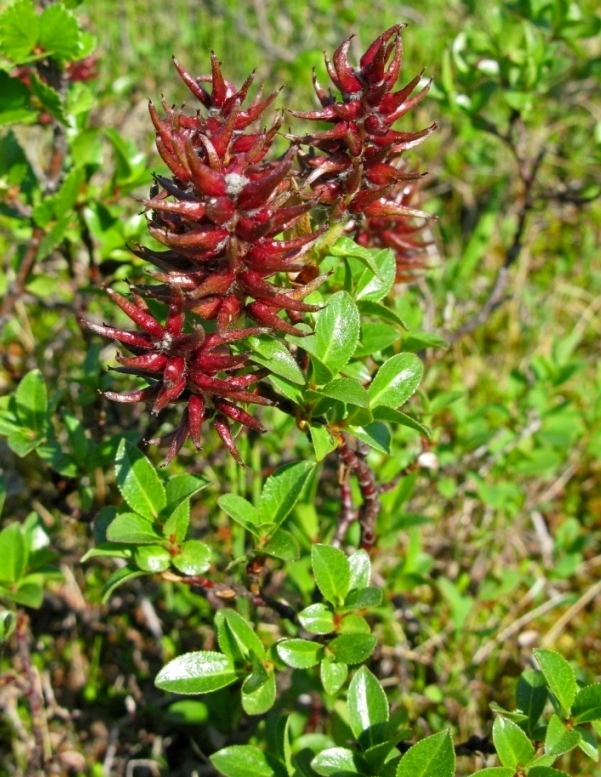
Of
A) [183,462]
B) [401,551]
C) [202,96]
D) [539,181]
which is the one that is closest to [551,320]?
[539,181]

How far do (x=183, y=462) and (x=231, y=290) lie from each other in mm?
1954

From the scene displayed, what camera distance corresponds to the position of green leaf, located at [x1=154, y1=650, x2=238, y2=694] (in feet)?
4.91

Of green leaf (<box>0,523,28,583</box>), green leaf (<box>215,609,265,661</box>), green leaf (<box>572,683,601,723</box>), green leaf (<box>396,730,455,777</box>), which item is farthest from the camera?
green leaf (<box>0,523,28,583</box>)

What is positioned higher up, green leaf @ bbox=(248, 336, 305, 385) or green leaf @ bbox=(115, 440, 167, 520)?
green leaf @ bbox=(248, 336, 305, 385)

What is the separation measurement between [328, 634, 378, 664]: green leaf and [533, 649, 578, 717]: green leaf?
33 cm

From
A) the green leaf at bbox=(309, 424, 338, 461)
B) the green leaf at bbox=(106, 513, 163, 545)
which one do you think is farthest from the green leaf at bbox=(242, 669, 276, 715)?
the green leaf at bbox=(309, 424, 338, 461)

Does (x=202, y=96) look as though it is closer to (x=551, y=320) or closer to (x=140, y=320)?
(x=140, y=320)

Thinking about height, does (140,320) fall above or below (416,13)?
below

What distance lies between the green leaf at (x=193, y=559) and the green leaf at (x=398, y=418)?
0.47 metres

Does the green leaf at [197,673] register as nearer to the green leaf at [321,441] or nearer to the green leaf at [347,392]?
the green leaf at [321,441]

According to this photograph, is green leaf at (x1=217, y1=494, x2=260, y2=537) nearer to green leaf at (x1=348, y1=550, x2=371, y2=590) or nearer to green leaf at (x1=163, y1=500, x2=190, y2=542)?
green leaf at (x1=163, y1=500, x2=190, y2=542)

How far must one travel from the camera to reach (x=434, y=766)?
1.30 m

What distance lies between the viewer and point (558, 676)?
1434mm

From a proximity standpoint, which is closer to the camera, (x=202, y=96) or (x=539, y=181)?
(x=202, y=96)
